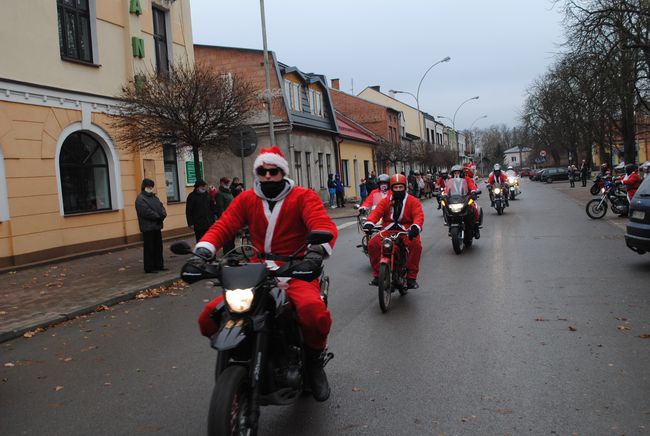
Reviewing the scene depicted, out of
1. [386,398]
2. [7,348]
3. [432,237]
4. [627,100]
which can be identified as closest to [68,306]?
[7,348]

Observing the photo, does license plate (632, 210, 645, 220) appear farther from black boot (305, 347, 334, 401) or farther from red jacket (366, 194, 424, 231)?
black boot (305, 347, 334, 401)

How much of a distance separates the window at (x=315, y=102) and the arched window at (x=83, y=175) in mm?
19618

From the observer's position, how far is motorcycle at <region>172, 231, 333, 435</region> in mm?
3047

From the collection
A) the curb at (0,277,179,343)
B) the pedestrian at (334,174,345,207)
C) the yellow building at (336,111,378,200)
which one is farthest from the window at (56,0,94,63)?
the yellow building at (336,111,378,200)

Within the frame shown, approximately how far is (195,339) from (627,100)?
82.1 ft

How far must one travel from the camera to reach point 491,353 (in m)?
5.24

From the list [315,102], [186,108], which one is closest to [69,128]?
[186,108]

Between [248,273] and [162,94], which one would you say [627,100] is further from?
[248,273]

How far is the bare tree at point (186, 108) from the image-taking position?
1170 centimetres

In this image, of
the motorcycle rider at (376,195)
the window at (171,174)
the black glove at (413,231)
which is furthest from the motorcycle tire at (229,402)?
the window at (171,174)

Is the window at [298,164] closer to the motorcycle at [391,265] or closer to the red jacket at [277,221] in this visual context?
the motorcycle at [391,265]

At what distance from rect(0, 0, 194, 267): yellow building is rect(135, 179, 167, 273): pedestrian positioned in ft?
10.8

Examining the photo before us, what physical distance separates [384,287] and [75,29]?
11684mm

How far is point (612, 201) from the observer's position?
1806cm
